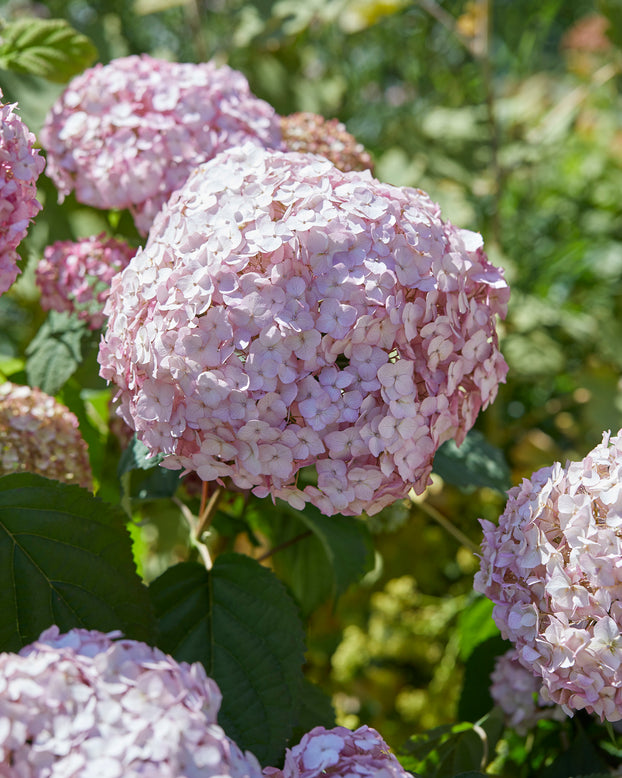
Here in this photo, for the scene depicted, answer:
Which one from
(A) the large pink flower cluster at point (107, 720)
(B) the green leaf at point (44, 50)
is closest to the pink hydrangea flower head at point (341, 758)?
(A) the large pink flower cluster at point (107, 720)

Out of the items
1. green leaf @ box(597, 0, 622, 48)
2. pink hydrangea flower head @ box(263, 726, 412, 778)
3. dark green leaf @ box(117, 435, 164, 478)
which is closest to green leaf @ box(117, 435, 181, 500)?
dark green leaf @ box(117, 435, 164, 478)

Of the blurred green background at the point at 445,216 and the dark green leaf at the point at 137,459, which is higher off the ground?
the dark green leaf at the point at 137,459

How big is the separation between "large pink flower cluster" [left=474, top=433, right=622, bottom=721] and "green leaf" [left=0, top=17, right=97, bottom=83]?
0.61 m

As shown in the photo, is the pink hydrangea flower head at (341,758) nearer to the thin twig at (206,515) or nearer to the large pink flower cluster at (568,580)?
the large pink flower cluster at (568,580)

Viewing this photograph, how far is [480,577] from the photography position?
1.78ft

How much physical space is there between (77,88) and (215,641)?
0.50 meters

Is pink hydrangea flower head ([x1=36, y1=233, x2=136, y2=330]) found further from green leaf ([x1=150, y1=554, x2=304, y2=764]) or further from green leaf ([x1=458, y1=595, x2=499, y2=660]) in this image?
green leaf ([x1=458, y1=595, x2=499, y2=660])

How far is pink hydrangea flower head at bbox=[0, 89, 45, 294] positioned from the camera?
20.9 inches

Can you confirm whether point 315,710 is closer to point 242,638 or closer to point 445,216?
point 242,638

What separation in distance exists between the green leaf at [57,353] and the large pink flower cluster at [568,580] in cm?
42

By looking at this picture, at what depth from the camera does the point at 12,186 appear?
531 mm

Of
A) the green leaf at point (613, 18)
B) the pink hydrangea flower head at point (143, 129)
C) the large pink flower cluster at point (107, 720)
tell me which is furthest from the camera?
the green leaf at point (613, 18)

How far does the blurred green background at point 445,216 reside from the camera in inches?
50.5

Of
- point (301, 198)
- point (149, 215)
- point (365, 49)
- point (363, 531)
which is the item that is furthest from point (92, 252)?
point (365, 49)
